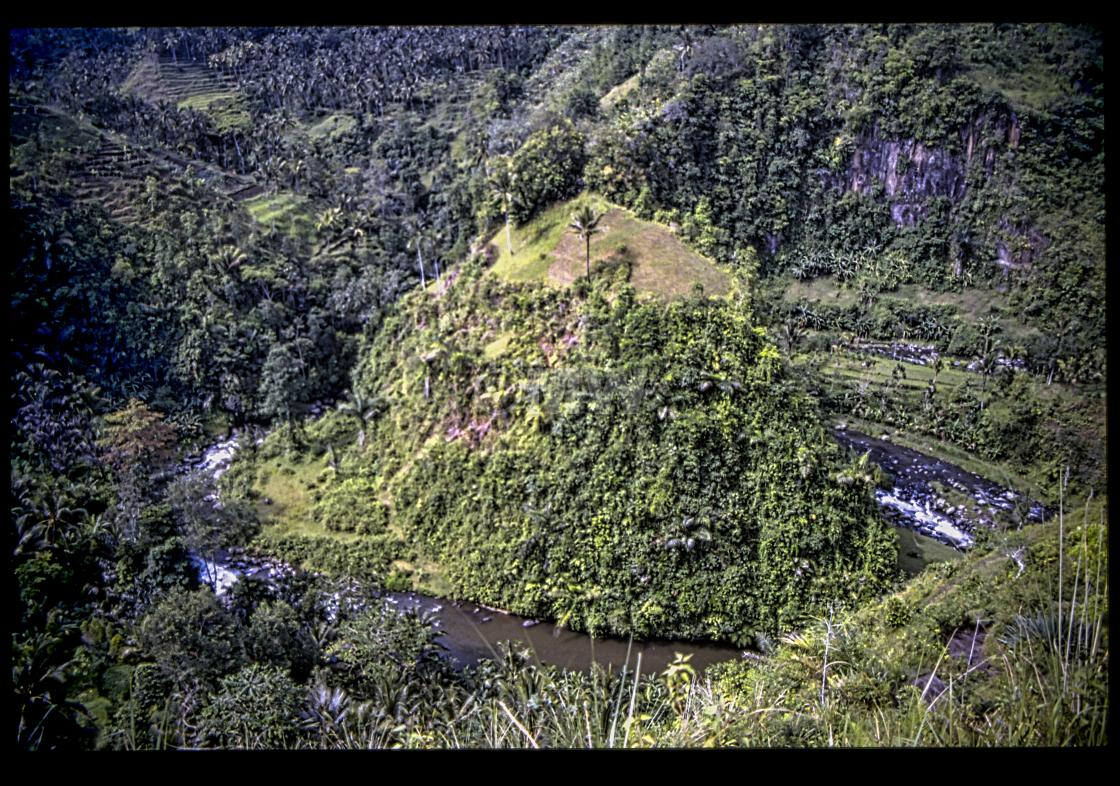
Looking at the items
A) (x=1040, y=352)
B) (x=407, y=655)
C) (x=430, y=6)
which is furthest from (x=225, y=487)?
(x=1040, y=352)

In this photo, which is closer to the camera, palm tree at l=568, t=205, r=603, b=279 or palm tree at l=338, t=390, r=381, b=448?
palm tree at l=568, t=205, r=603, b=279

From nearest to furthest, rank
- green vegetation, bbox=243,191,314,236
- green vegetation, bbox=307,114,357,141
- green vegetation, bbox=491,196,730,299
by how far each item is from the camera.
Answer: green vegetation, bbox=491,196,730,299, green vegetation, bbox=243,191,314,236, green vegetation, bbox=307,114,357,141

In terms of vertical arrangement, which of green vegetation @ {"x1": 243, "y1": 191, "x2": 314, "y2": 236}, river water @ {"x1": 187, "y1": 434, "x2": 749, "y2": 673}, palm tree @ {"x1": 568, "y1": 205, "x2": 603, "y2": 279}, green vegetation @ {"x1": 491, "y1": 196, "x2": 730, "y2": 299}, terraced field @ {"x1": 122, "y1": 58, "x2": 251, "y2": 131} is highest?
terraced field @ {"x1": 122, "y1": 58, "x2": 251, "y2": 131}

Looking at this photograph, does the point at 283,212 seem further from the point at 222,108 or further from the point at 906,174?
the point at 906,174

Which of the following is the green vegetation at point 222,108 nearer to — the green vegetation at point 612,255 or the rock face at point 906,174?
the green vegetation at point 612,255

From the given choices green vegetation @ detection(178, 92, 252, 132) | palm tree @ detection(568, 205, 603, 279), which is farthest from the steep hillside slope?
green vegetation @ detection(178, 92, 252, 132)

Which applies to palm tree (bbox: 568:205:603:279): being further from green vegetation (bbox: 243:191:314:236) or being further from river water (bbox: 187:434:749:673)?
green vegetation (bbox: 243:191:314:236)

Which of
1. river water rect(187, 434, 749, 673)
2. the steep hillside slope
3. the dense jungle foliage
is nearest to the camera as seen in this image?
the dense jungle foliage
